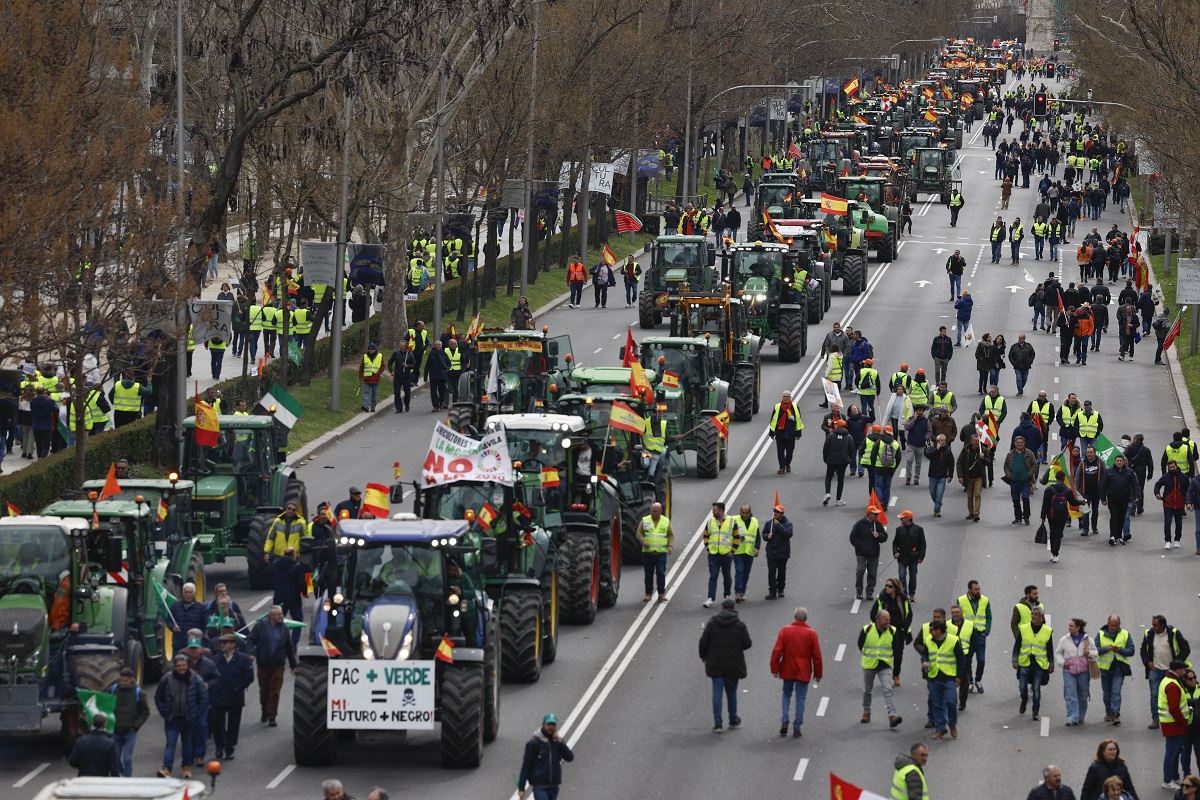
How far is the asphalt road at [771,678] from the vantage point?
21.8 meters

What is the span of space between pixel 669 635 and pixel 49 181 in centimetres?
1097

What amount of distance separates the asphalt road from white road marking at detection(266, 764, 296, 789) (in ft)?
0.11

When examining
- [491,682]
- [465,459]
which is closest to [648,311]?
[465,459]

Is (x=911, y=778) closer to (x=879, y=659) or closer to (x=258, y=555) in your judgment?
(x=879, y=659)

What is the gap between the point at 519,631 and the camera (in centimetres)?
2425

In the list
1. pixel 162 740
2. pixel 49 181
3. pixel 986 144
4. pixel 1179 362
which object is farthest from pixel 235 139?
pixel 986 144

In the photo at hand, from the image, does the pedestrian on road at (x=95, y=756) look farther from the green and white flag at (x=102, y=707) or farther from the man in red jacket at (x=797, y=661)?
the man in red jacket at (x=797, y=661)

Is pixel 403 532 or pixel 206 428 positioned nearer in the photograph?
pixel 403 532

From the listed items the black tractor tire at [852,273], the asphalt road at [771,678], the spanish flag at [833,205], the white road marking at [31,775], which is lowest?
the white road marking at [31,775]

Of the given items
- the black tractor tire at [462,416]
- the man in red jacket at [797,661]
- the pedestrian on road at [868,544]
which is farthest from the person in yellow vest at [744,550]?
the black tractor tire at [462,416]

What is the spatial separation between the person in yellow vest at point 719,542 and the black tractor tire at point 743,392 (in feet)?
46.3

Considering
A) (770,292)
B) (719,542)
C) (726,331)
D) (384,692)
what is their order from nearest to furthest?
(384,692) < (719,542) < (726,331) < (770,292)

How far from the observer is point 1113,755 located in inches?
763

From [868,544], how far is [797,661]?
20.1 ft
